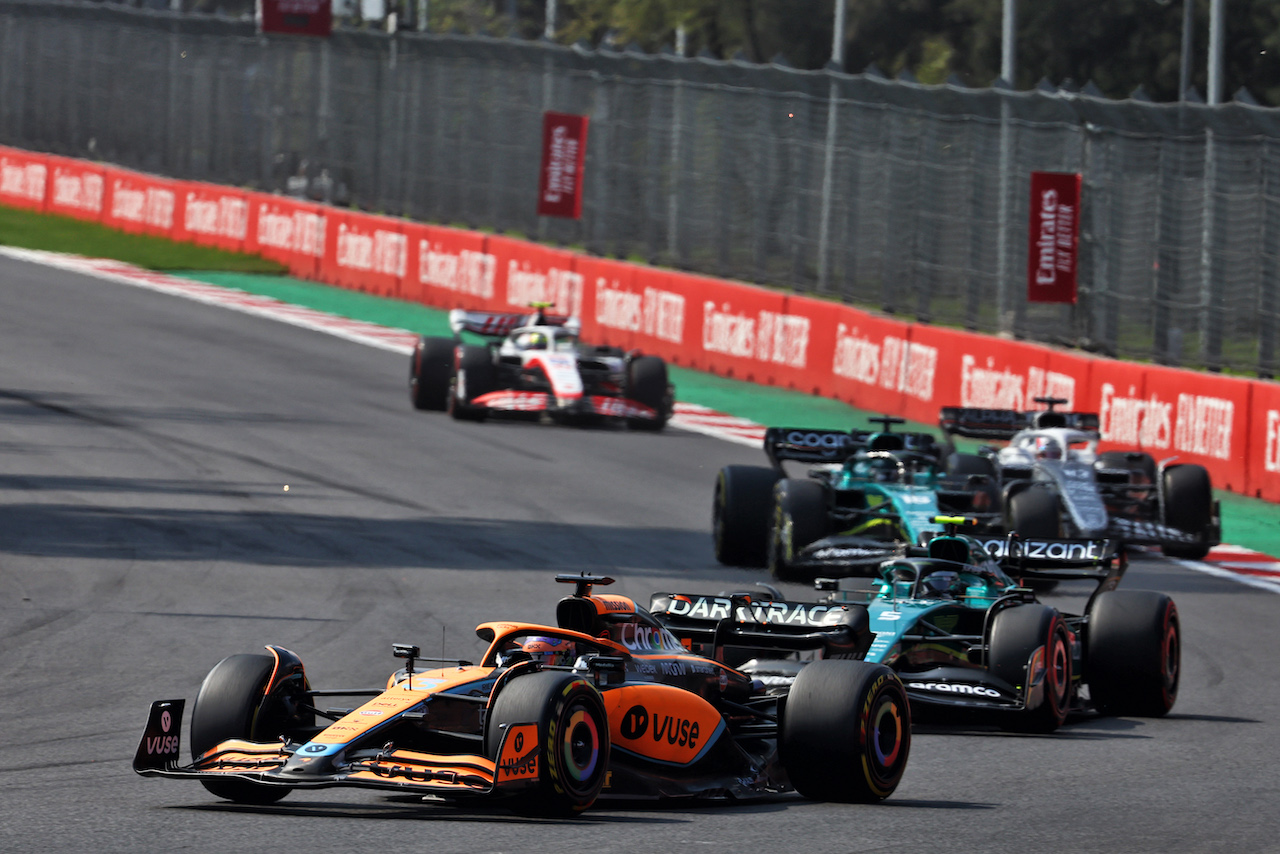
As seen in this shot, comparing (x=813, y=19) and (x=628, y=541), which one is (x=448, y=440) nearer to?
(x=628, y=541)

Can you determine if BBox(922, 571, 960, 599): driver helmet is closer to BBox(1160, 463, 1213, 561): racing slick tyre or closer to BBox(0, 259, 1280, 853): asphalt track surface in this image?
BBox(0, 259, 1280, 853): asphalt track surface

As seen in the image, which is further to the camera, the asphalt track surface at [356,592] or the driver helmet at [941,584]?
the driver helmet at [941,584]

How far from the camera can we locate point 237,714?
8.48 m

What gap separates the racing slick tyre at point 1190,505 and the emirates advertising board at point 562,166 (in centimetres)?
1545

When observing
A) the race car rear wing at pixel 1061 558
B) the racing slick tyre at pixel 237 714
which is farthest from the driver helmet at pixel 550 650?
the race car rear wing at pixel 1061 558

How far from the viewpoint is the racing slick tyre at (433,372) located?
22.8m

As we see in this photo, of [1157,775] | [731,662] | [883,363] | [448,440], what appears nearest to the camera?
[1157,775]

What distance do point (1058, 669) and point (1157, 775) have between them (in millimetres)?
1404

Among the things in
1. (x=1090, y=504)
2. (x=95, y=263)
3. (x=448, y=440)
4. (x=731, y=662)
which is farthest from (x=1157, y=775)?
(x=95, y=263)

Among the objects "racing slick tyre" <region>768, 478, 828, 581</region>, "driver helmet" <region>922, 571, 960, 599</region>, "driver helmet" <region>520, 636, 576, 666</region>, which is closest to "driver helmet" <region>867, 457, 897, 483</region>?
"racing slick tyre" <region>768, 478, 828, 581</region>

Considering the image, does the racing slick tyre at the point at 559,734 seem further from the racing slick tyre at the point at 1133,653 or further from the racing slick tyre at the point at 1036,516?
the racing slick tyre at the point at 1036,516

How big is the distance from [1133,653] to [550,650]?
4029mm

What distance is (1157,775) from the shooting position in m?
9.91

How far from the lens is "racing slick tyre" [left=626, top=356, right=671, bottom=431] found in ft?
73.1
